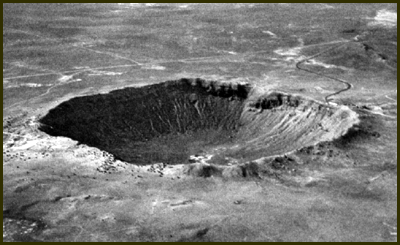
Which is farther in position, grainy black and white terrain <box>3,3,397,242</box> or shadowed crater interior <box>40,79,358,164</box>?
shadowed crater interior <box>40,79,358,164</box>

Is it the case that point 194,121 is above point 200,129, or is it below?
above

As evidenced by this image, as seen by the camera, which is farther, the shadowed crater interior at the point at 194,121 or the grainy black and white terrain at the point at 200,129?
the shadowed crater interior at the point at 194,121

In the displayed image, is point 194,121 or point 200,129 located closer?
point 200,129

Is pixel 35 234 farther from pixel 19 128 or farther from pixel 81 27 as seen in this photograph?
pixel 81 27

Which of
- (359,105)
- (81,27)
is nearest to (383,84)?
(359,105)
